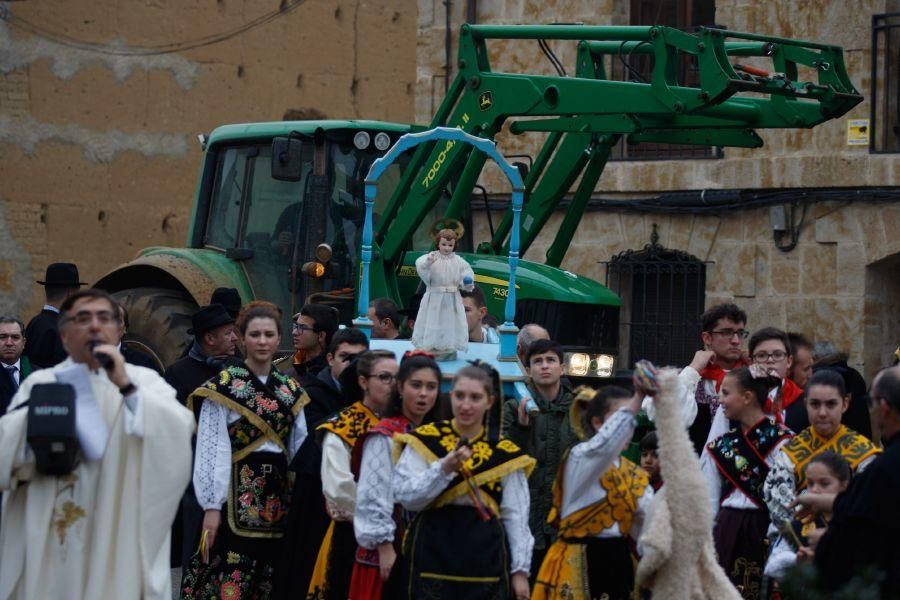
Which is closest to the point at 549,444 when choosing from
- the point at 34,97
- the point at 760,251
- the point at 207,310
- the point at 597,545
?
the point at 597,545

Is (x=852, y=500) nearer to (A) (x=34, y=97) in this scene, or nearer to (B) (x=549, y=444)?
(B) (x=549, y=444)

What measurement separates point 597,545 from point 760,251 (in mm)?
8857

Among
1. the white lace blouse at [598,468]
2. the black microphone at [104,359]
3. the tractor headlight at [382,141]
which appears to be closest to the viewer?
the black microphone at [104,359]

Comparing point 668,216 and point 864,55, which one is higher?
point 864,55

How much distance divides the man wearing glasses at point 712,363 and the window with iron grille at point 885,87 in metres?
6.57

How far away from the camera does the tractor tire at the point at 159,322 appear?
12000 mm

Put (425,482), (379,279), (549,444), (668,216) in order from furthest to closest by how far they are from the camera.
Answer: (668,216)
(379,279)
(549,444)
(425,482)

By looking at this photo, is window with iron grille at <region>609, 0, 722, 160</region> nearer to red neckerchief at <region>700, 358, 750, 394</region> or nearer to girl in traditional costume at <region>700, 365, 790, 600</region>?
red neckerchief at <region>700, 358, 750, 394</region>

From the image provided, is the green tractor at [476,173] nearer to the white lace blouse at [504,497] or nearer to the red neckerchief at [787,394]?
the red neckerchief at [787,394]

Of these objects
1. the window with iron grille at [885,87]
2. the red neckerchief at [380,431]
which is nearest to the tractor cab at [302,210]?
the red neckerchief at [380,431]

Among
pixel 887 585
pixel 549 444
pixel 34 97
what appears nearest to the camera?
pixel 887 585

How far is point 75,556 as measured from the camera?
6.15m

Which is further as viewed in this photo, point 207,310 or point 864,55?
point 864,55

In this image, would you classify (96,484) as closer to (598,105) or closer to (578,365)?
(578,365)
